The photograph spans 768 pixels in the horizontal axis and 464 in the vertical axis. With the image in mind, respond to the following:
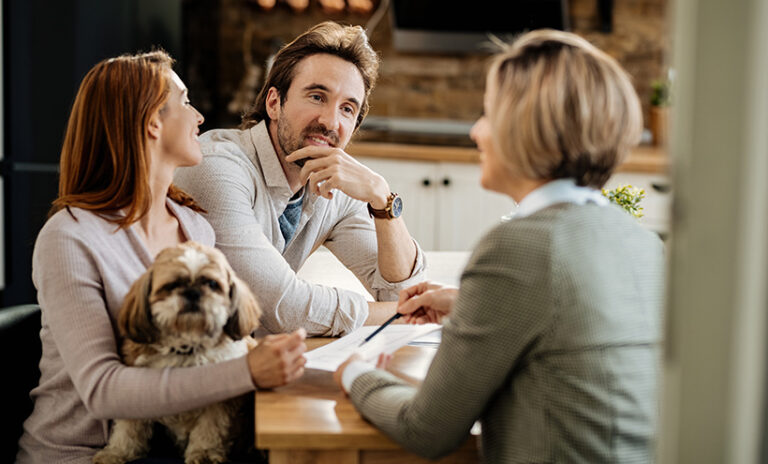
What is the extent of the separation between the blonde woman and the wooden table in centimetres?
4

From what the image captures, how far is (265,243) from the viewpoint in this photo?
167 centimetres

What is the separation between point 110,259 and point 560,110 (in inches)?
29.5

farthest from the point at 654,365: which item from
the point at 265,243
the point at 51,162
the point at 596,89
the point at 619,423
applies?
the point at 51,162

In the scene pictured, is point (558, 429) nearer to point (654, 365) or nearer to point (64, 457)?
point (654, 365)

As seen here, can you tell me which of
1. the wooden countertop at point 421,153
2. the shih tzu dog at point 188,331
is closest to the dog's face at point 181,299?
the shih tzu dog at point 188,331

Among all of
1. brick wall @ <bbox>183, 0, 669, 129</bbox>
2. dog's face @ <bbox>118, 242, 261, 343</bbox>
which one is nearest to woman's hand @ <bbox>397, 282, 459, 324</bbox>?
dog's face @ <bbox>118, 242, 261, 343</bbox>

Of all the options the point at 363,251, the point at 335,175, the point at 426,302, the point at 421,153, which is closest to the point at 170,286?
the point at 426,302

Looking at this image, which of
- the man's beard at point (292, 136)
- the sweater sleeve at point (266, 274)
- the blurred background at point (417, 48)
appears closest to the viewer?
the sweater sleeve at point (266, 274)

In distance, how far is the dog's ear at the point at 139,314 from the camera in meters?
1.20

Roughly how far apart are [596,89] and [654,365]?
0.37m

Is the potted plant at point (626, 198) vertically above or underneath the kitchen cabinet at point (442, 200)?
above

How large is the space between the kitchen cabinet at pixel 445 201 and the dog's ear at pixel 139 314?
2.93 metres

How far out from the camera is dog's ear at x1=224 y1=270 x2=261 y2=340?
1251 mm

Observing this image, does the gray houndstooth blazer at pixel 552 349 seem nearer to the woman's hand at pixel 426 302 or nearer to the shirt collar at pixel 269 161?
the woman's hand at pixel 426 302
